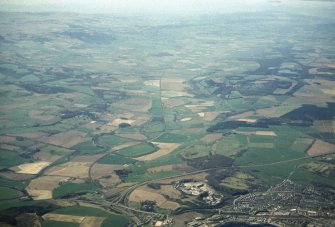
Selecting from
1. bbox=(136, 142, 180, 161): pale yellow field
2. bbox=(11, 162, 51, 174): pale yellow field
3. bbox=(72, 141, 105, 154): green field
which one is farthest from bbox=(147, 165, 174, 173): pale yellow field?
bbox=(11, 162, 51, 174): pale yellow field

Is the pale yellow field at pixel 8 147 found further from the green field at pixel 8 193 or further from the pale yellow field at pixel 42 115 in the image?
the pale yellow field at pixel 42 115

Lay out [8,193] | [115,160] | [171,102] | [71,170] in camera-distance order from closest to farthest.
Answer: [8,193]
[71,170]
[115,160]
[171,102]

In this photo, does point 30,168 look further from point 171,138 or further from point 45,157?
point 171,138

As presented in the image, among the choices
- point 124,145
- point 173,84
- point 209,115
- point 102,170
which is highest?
point 173,84

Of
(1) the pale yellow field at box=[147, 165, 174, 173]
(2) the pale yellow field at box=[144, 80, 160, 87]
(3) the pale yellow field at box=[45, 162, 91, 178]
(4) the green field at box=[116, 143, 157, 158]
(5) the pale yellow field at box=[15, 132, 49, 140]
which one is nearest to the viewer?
(3) the pale yellow field at box=[45, 162, 91, 178]

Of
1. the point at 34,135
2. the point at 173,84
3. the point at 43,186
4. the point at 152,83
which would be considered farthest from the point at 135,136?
the point at 152,83

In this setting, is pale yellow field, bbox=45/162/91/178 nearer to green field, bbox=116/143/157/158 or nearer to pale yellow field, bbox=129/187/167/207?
green field, bbox=116/143/157/158

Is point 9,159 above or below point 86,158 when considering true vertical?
above
